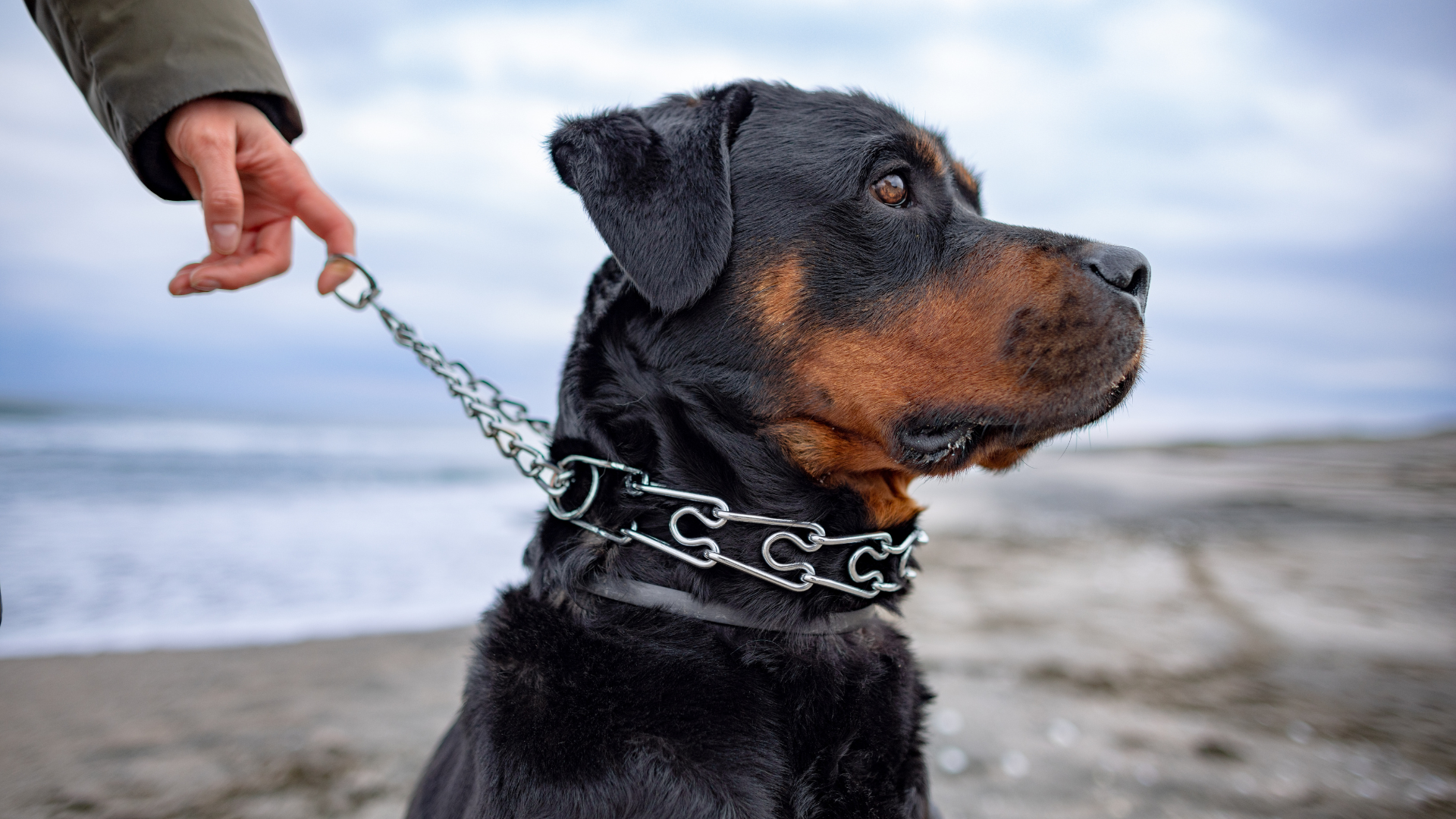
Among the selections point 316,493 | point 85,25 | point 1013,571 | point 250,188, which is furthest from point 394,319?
point 316,493

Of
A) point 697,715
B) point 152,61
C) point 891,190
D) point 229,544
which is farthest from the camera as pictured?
point 229,544

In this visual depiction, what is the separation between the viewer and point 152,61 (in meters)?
1.77

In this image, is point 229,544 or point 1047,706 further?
point 229,544

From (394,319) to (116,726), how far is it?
303 centimetres

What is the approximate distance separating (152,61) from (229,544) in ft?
23.9

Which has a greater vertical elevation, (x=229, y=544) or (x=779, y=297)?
(x=779, y=297)

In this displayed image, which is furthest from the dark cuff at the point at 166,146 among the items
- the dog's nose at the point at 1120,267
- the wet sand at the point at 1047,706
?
the wet sand at the point at 1047,706

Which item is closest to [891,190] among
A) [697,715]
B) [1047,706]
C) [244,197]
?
[697,715]

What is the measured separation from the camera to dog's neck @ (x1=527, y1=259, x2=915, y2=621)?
1801 millimetres

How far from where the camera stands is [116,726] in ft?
12.4

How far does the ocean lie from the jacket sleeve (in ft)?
4.24

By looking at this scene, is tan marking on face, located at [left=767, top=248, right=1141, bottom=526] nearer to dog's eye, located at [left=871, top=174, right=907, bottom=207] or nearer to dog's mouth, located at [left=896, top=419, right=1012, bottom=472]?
dog's mouth, located at [left=896, top=419, right=1012, bottom=472]

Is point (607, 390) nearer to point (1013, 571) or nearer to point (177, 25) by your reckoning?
point (177, 25)

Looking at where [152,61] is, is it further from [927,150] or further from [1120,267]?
[1120,267]
